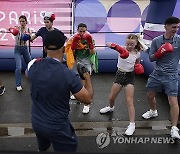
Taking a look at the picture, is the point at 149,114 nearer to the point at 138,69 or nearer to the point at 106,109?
the point at 106,109

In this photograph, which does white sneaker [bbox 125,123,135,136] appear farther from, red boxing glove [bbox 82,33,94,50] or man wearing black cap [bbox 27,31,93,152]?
man wearing black cap [bbox 27,31,93,152]

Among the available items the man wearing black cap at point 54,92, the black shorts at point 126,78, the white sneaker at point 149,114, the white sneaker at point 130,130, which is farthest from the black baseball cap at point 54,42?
the white sneaker at point 149,114

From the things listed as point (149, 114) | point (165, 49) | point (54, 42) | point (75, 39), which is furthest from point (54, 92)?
point (149, 114)

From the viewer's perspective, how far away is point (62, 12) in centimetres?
836

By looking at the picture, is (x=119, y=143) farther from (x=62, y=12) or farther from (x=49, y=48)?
(x=62, y=12)

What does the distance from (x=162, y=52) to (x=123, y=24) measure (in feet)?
16.1

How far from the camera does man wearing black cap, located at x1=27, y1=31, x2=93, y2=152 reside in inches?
96.3

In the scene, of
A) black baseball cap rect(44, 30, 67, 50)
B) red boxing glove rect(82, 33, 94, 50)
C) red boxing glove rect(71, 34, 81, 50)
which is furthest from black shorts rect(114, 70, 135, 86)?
black baseball cap rect(44, 30, 67, 50)

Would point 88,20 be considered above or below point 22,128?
above

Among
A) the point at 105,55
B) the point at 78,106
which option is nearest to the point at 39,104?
the point at 78,106

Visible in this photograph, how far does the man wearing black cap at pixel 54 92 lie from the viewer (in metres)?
2.45

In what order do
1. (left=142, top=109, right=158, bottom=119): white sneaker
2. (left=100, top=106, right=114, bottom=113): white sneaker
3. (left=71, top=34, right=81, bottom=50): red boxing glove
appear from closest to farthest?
(left=71, top=34, right=81, bottom=50): red boxing glove, (left=142, top=109, right=158, bottom=119): white sneaker, (left=100, top=106, right=114, bottom=113): white sneaker

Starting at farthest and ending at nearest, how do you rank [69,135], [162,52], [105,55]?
[105,55] → [162,52] → [69,135]

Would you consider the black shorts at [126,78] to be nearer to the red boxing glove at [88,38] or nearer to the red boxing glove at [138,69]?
the red boxing glove at [138,69]
